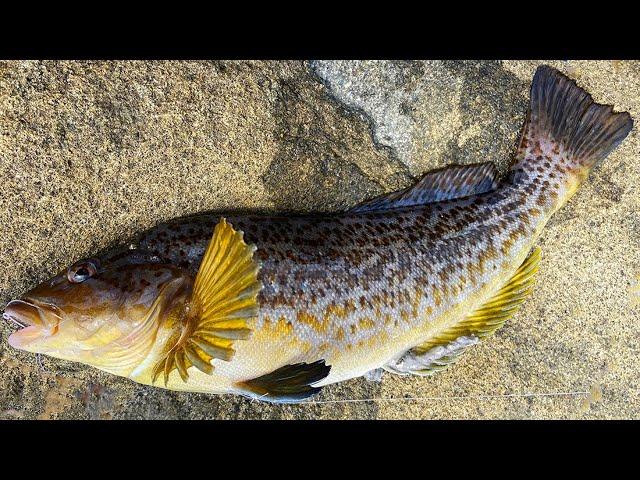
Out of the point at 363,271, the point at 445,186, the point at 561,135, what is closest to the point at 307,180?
the point at 363,271

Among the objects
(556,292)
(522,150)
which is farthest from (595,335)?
(522,150)

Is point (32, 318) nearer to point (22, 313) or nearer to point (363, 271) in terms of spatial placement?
point (22, 313)

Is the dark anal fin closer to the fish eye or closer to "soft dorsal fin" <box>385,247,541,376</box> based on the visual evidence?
"soft dorsal fin" <box>385,247,541,376</box>

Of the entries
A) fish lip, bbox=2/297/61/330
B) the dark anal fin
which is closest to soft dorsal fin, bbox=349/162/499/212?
the dark anal fin

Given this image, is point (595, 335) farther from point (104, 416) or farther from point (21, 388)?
point (21, 388)

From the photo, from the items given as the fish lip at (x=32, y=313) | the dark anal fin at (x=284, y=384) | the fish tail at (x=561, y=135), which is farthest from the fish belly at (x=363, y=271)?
the fish lip at (x=32, y=313)
